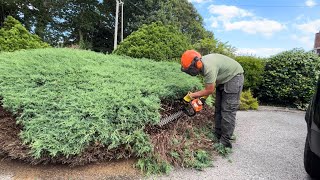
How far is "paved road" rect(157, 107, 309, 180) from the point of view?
9.26 feet

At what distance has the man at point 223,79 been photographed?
3127mm

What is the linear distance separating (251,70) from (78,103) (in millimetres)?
5502

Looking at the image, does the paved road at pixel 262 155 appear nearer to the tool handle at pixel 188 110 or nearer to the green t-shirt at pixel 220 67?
the tool handle at pixel 188 110

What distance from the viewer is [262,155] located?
11.1 ft

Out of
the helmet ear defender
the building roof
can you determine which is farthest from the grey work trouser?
the building roof

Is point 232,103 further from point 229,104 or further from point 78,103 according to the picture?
point 78,103

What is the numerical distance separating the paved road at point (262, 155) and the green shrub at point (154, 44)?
1980 mm

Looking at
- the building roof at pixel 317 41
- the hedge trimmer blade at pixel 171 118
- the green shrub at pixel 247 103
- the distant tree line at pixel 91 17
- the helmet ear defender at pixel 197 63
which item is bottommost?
the green shrub at pixel 247 103

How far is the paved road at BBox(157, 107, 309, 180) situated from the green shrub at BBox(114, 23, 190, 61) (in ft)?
6.50

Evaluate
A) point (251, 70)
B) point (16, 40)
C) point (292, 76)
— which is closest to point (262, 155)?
point (251, 70)

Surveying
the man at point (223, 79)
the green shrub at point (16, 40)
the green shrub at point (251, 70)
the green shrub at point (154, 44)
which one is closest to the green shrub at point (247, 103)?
the green shrub at point (251, 70)

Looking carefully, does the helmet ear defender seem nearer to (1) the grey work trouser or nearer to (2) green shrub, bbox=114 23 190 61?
(1) the grey work trouser

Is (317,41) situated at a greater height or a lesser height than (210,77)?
greater

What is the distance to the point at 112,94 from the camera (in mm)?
2865
